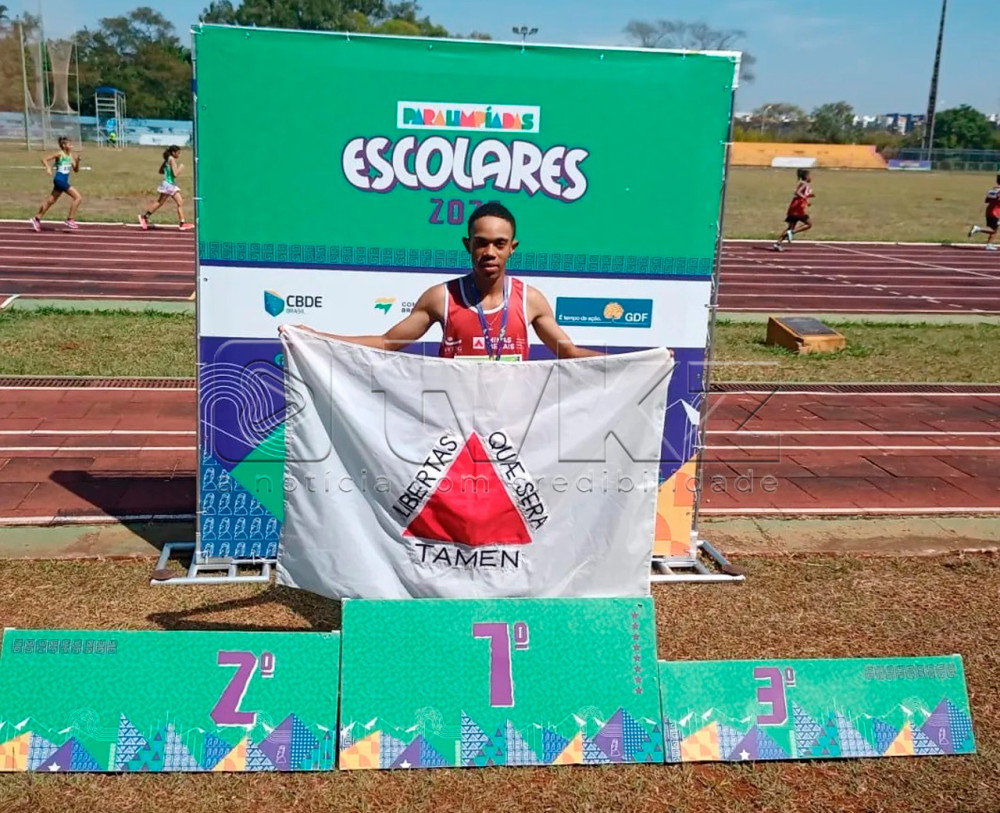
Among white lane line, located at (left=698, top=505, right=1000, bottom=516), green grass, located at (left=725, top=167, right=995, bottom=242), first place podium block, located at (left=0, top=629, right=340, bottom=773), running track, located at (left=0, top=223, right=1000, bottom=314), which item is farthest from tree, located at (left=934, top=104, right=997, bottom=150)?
first place podium block, located at (left=0, top=629, right=340, bottom=773)

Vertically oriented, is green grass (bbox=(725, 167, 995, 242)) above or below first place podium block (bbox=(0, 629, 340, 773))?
above

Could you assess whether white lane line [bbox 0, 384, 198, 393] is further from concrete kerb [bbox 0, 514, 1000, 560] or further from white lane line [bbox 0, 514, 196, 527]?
concrete kerb [bbox 0, 514, 1000, 560]

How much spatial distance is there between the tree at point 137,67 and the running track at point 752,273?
76984mm

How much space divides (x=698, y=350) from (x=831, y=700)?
2386 millimetres

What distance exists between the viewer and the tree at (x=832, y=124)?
320 ft

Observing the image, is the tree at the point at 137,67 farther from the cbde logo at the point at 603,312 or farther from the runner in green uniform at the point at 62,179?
the cbde logo at the point at 603,312

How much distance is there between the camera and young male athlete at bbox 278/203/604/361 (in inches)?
214

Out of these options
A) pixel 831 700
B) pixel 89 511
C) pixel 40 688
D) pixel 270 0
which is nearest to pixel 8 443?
pixel 89 511

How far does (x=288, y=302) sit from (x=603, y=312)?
1.80 m

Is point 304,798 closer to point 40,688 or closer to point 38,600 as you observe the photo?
point 40,688

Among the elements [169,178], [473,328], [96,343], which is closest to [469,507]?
[473,328]

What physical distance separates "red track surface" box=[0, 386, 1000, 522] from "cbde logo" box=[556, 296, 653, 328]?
2160 mm

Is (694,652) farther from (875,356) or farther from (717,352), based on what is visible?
(875,356)

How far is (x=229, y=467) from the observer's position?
6.18 metres
